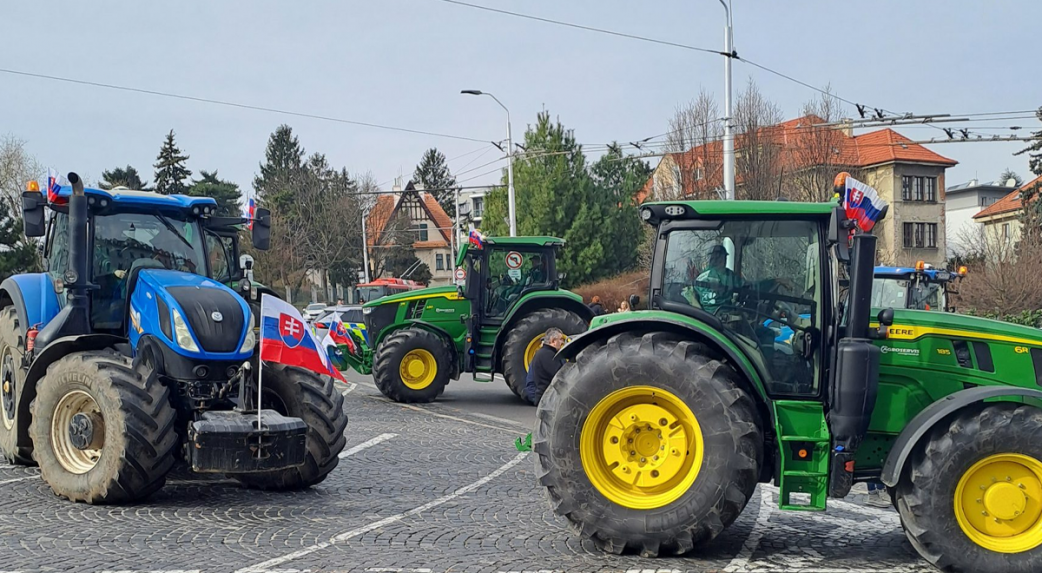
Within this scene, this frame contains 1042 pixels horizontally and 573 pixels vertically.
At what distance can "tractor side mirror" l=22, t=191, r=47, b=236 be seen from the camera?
358 inches

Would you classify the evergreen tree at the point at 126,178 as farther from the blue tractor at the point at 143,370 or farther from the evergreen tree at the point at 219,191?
the blue tractor at the point at 143,370

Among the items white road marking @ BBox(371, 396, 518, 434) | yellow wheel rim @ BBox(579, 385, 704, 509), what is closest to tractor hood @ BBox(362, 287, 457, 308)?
white road marking @ BBox(371, 396, 518, 434)

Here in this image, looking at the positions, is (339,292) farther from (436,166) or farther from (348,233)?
(436,166)

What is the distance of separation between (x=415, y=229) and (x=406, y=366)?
188 feet

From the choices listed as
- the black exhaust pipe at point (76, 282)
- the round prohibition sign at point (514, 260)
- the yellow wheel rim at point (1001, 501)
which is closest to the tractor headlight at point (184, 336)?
the black exhaust pipe at point (76, 282)

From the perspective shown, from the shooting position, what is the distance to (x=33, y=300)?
32.2 ft

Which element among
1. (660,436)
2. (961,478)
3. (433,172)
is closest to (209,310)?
(660,436)

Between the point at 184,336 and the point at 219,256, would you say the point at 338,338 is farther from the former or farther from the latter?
the point at 184,336

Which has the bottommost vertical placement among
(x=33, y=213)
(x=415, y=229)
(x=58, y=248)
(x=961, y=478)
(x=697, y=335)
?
(x=961, y=478)

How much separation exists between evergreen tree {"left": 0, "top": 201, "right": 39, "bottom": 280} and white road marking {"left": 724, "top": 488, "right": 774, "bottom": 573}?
121ft

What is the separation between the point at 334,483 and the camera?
9.13 m

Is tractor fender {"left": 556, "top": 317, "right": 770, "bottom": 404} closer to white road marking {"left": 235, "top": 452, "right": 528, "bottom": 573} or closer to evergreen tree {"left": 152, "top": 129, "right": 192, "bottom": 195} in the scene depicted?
white road marking {"left": 235, "top": 452, "right": 528, "bottom": 573}

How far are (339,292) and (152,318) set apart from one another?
2441 inches

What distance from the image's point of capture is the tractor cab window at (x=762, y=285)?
6418mm
